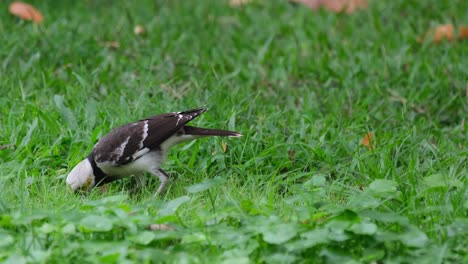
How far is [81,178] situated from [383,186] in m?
2.03

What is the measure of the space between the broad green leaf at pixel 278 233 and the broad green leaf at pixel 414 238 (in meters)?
0.57

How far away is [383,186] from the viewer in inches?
211

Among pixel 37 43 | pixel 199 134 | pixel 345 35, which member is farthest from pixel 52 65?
pixel 345 35

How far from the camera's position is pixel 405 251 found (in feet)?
15.0

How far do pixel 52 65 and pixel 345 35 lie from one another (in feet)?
10.3

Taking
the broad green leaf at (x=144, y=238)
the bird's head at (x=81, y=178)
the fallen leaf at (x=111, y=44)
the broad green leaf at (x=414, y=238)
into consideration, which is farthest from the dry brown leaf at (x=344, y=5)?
the broad green leaf at (x=144, y=238)

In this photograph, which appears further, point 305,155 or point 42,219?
point 305,155

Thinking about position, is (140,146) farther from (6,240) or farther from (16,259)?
(16,259)

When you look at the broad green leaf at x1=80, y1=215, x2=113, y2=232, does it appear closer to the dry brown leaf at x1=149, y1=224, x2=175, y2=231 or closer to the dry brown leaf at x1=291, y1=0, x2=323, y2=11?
the dry brown leaf at x1=149, y1=224, x2=175, y2=231

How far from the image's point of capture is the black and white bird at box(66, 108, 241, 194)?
19.9ft

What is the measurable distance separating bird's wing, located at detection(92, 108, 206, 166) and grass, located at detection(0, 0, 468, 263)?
0.27m

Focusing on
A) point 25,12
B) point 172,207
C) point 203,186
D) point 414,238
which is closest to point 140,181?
point 203,186

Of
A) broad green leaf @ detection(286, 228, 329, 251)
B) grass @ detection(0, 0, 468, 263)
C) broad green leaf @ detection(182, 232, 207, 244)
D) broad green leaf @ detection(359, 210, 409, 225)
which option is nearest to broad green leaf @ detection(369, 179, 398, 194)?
grass @ detection(0, 0, 468, 263)

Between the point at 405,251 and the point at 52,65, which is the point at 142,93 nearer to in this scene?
the point at 52,65
